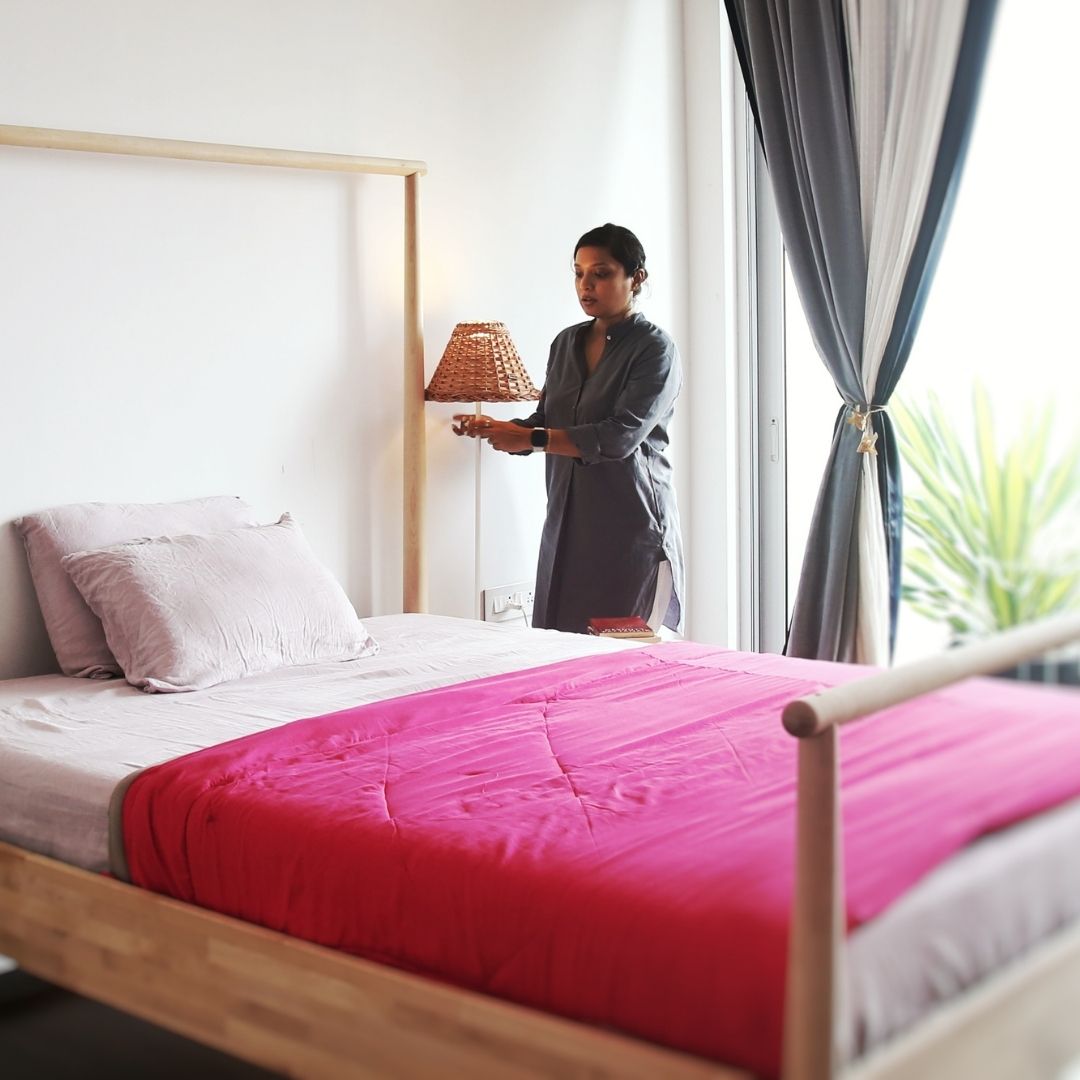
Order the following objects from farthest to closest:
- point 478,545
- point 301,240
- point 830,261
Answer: point 830,261
point 478,545
point 301,240

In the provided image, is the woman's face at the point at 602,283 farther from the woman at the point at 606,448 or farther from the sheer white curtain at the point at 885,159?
the sheer white curtain at the point at 885,159

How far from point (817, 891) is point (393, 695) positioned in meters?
1.31

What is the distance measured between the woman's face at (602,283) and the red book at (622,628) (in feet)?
2.61

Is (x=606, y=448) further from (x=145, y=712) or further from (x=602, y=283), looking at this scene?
(x=145, y=712)

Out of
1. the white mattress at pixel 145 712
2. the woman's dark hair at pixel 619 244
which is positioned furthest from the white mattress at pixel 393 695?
the woman's dark hair at pixel 619 244

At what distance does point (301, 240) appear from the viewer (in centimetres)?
333

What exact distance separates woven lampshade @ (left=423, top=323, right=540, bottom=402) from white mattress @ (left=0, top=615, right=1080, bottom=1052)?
603mm

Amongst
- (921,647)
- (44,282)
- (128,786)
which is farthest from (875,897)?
(921,647)

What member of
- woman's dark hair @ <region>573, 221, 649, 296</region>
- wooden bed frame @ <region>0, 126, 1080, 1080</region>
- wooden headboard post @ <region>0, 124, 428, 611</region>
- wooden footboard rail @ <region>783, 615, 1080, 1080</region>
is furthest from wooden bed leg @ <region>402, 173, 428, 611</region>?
wooden footboard rail @ <region>783, 615, 1080, 1080</region>

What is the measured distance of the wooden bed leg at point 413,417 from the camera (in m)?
3.52

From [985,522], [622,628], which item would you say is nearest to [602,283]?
[622,628]

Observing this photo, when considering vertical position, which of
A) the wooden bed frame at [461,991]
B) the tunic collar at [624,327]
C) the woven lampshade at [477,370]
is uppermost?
the tunic collar at [624,327]

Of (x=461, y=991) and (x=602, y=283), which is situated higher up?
(x=602, y=283)

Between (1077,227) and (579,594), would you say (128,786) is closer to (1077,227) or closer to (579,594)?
(579,594)
